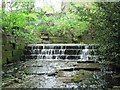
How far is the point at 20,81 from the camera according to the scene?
9.14ft

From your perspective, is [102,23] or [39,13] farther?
[39,13]

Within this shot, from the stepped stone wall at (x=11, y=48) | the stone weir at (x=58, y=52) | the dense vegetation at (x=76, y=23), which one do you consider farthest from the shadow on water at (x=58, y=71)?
the dense vegetation at (x=76, y=23)

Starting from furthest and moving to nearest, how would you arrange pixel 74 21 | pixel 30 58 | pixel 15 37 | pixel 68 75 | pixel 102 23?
pixel 74 21 < pixel 30 58 < pixel 15 37 < pixel 68 75 < pixel 102 23

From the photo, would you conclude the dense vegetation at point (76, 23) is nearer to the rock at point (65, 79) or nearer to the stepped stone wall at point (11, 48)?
the stepped stone wall at point (11, 48)

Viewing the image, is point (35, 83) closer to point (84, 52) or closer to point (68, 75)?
point (68, 75)

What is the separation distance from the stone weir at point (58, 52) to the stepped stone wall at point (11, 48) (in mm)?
197

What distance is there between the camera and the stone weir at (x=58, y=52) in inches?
161

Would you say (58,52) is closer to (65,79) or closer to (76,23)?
(76,23)

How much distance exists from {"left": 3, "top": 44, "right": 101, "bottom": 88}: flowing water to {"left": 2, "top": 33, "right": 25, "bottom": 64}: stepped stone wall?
0.41 feet

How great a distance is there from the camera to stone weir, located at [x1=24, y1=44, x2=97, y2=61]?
13.4ft

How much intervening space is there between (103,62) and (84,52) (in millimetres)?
1244

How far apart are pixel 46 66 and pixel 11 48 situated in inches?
23.8

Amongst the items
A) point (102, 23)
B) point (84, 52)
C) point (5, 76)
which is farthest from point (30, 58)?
point (102, 23)

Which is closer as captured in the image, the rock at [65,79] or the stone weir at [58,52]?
the rock at [65,79]
